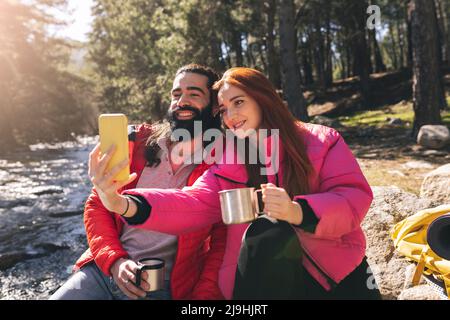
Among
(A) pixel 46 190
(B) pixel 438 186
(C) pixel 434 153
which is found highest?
(C) pixel 434 153

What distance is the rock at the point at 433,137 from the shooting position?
395 inches

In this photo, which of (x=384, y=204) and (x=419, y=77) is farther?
(x=419, y=77)

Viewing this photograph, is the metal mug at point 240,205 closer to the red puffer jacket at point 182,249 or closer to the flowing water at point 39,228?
the red puffer jacket at point 182,249

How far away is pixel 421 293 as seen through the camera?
Result: 3.43m

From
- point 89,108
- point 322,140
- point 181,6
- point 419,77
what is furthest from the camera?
point 89,108

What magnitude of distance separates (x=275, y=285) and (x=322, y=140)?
1.04 meters

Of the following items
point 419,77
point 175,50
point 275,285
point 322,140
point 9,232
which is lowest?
point 9,232

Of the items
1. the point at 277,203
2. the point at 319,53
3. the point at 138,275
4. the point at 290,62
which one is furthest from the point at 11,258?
the point at 319,53

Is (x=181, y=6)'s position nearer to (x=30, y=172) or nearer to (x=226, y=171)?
(x=30, y=172)

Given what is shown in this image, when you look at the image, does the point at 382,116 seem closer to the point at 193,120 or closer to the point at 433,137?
the point at 433,137

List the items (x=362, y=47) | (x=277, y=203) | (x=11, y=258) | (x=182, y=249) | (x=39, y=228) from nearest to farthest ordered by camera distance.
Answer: (x=277, y=203), (x=182, y=249), (x=11, y=258), (x=39, y=228), (x=362, y=47)

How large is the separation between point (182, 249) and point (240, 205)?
0.94 m

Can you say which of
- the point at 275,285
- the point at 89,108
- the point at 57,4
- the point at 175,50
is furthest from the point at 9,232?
the point at 89,108
